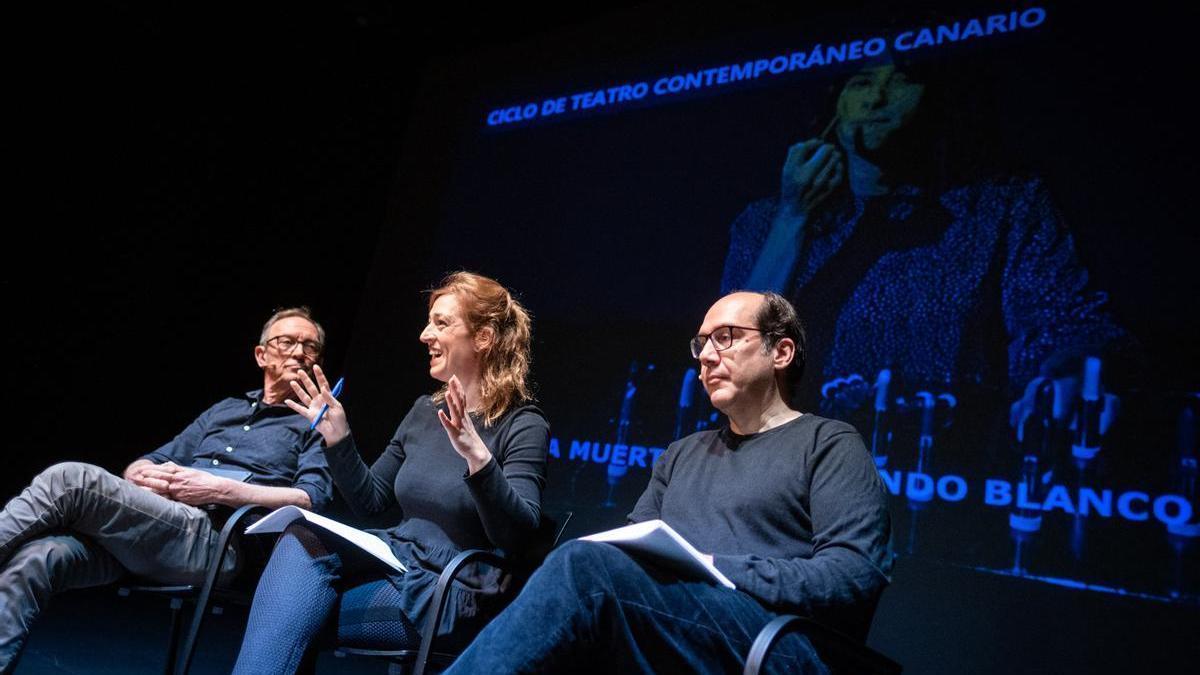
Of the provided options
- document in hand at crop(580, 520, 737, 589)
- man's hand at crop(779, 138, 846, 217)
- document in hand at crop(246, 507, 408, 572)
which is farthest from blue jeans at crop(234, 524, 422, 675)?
man's hand at crop(779, 138, 846, 217)

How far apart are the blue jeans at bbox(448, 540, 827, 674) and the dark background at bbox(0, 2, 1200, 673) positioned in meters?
2.29

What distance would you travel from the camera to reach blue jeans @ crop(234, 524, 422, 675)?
1.86 meters

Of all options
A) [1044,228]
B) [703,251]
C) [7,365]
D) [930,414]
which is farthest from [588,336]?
[7,365]

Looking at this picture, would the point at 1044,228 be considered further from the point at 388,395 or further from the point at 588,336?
the point at 388,395

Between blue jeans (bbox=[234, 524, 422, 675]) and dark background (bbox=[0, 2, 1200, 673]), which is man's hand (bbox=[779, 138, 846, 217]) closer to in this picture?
dark background (bbox=[0, 2, 1200, 673])

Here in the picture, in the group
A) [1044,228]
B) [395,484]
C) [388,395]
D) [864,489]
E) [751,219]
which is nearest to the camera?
[864,489]

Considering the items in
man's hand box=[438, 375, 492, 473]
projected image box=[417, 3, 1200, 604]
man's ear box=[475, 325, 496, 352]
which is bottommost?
man's hand box=[438, 375, 492, 473]

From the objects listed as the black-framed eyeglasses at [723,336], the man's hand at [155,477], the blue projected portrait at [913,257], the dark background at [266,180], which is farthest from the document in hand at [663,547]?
the dark background at [266,180]

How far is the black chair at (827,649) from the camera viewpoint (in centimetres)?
132

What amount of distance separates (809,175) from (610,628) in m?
2.51

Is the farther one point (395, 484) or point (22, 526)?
Answer: point (395, 484)

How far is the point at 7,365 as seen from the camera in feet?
13.7

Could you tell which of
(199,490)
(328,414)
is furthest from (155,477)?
(328,414)

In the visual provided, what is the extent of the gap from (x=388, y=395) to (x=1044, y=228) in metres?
2.92
